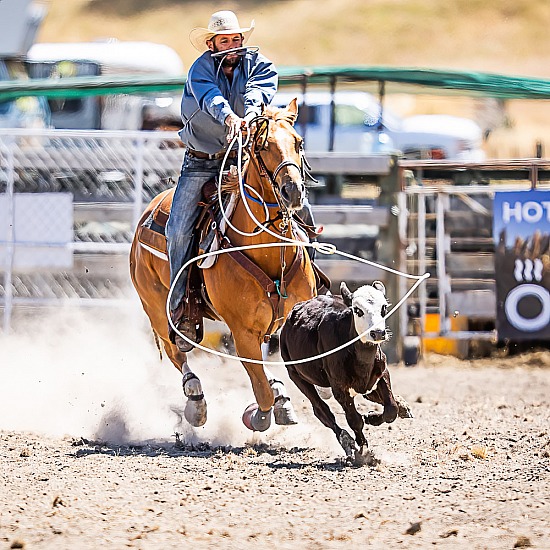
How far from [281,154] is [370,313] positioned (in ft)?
3.10

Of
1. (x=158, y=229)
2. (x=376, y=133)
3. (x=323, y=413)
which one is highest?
(x=376, y=133)

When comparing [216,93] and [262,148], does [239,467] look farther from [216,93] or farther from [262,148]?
[216,93]

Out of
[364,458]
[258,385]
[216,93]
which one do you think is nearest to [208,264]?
[258,385]

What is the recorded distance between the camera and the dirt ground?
13.8 ft

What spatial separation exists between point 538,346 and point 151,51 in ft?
30.1

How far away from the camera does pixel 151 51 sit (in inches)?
686

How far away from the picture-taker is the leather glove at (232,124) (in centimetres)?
592

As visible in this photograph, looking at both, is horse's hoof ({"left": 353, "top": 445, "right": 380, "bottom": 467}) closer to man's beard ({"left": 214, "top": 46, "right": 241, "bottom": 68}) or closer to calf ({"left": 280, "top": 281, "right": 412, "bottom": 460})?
calf ({"left": 280, "top": 281, "right": 412, "bottom": 460})

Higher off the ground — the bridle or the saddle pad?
the bridle

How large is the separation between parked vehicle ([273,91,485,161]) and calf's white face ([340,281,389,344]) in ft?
35.5

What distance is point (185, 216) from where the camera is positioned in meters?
6.65

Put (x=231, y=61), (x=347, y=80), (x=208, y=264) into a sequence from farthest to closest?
(x=347, y=80)
(x=231, y=61)
(x=208, y=264)

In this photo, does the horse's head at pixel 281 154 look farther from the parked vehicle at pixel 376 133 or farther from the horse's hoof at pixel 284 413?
the parked vehicle at pixel 376 133

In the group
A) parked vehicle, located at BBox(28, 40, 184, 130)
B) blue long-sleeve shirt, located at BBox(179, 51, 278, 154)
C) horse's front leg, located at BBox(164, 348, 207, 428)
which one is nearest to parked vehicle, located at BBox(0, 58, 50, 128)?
parked vehicle, located at BBox(28, 40, 184, 130)
